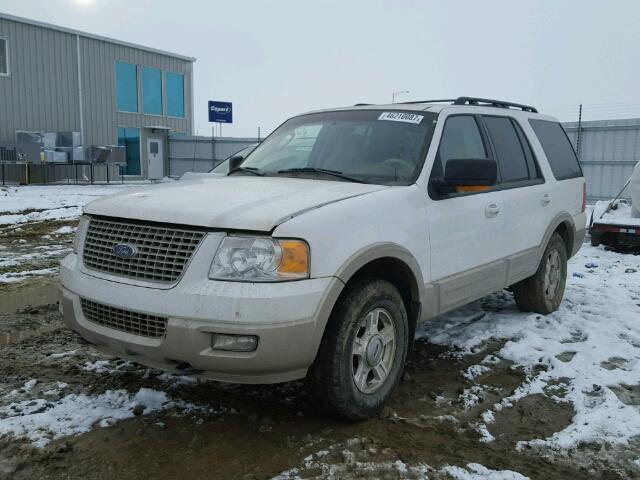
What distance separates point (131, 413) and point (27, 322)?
7.64 feet

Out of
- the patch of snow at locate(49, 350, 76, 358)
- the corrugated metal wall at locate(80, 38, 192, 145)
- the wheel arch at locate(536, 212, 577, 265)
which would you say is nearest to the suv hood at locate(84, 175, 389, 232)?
the patch of snow at locate(49, 350, 76, 358)

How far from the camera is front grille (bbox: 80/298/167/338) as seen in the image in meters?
3.06

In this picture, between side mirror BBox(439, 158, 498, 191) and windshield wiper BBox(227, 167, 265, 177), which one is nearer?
side mirror BBox(439, 158, 498, 191)

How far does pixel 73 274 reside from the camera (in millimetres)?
3506

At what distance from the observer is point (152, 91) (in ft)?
91.0

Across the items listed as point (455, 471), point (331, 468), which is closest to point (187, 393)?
point (331, 468)

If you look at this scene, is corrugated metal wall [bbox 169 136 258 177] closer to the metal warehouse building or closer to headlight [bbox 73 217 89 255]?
the metal warehouse building

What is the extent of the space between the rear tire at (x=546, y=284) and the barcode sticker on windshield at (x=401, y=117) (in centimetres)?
208

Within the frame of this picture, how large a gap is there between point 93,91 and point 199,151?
16.2 feet

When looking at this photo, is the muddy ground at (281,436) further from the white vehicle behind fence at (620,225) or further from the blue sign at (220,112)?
the blue sign at (220,112)

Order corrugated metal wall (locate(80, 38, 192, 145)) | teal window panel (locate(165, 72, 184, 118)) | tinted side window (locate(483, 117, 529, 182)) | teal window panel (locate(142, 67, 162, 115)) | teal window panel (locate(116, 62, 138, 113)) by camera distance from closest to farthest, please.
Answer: tinted side window (locate(483, 117, 529, 182)) < corrugated metal wall (locate(80, 38, 192, 145)) < teal window panel (locate(116, 62, 138, 113)) < teal window panel (locate(142, 67, 162, 115)) < teal window panel (locate(165, 72, 184, 118))

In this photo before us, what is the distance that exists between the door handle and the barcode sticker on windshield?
2.72ft

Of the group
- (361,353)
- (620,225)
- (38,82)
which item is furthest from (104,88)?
(361,353)

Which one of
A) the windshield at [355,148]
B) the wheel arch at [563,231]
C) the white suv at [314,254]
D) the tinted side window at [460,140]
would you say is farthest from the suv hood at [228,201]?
the wheel arch at [563,231]
